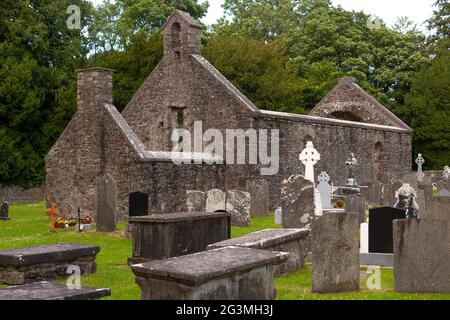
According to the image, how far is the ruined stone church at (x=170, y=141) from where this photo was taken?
1914 centimetres

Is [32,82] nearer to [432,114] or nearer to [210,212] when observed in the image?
[432,114]

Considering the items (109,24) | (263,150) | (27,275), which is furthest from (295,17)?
(27,275)

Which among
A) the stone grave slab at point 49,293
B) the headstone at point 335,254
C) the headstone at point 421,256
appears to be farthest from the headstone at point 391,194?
the stone grave slab at point 49,293

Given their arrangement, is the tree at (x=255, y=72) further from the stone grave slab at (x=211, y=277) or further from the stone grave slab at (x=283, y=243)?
the stone grave slab at (x=211, y=277)

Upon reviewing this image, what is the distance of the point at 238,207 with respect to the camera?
16.4 metres

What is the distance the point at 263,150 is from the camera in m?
22.2

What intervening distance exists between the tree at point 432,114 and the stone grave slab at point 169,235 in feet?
Result: 106

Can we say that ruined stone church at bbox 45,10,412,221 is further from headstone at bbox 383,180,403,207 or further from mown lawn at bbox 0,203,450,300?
headstone at bbox 383,180,403,207

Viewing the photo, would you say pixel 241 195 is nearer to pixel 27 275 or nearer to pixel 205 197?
pixel 205 197

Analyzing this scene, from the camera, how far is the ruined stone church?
62.8 feet

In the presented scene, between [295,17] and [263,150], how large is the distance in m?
43.4

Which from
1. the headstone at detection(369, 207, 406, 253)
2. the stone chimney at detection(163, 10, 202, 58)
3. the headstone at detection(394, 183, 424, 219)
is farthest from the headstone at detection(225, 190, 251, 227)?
the stone chimney at detection(163, 10, 202, 58)

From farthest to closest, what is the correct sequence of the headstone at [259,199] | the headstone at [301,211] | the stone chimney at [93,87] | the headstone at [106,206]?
the stone chimney at [93,87] → the headstone at [259,199] → the headstone at [106,206] → the headstone at [301,211]

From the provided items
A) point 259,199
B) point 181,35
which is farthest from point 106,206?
point 181,35
